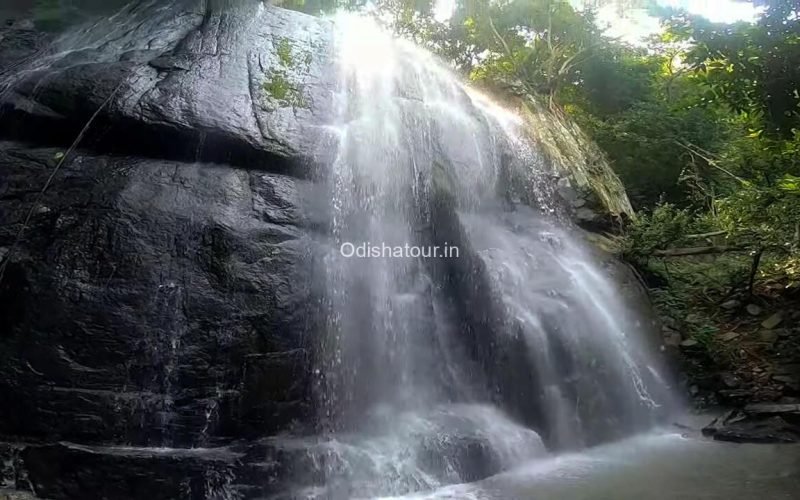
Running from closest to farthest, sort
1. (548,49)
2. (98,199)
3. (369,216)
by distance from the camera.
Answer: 1. (98,199)
2. (369,216)
3. (548,49)

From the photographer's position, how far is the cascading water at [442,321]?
19.0ft

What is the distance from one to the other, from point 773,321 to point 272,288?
268 inches

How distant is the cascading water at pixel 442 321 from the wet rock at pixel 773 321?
5.81ft

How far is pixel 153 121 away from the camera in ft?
22.6

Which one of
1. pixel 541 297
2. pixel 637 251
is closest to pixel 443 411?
pixel 541 297

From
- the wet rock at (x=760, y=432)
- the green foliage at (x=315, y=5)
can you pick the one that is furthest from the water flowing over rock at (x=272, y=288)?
the green foliage at (x=315, y=5)

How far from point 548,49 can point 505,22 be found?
1.31 m

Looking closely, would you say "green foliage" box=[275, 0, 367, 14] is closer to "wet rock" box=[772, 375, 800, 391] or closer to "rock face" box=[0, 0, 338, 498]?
"rock face" box=[0, 0, 338, 498]

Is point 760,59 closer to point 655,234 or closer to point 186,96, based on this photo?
A: point 655,234

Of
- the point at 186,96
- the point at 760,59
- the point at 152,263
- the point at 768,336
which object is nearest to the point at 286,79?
the point at 186,96

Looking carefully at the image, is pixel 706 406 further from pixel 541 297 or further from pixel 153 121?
pixel 153 121

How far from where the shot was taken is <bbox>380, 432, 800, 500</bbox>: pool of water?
16.2ft

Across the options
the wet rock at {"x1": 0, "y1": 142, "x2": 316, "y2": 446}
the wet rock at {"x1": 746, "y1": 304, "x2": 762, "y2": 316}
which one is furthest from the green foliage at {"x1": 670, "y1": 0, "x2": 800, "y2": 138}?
the wet rock at {"x1": 0, "y1": 142, "x2": 316, "y2": 446}

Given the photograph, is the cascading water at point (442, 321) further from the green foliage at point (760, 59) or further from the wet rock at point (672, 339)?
the green foliage at point (760, 59)
